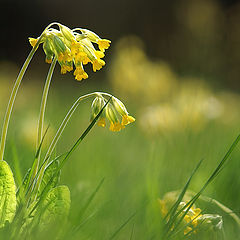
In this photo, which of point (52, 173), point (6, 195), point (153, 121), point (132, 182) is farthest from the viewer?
point (153, 121)

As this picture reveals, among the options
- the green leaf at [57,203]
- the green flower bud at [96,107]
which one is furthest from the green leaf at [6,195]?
the green flower bud at [96,107]

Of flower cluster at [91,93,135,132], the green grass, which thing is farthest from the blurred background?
flower cluster at [91,93,135,132]

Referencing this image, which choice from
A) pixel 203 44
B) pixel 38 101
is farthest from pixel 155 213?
pixel 38 101

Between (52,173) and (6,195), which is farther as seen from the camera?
(52,173)


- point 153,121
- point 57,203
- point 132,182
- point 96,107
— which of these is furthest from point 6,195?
point 153,121

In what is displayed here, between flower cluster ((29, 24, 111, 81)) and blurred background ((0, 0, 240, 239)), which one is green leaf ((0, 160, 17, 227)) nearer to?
blurred background ((0, 0, 240, 239))

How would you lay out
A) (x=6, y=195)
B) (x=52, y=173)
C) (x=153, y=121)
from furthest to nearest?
(x=153, y=121)
(x=52, y=173)
(x=6, y=195)

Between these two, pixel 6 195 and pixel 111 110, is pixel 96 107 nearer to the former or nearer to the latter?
pixel 111 110
